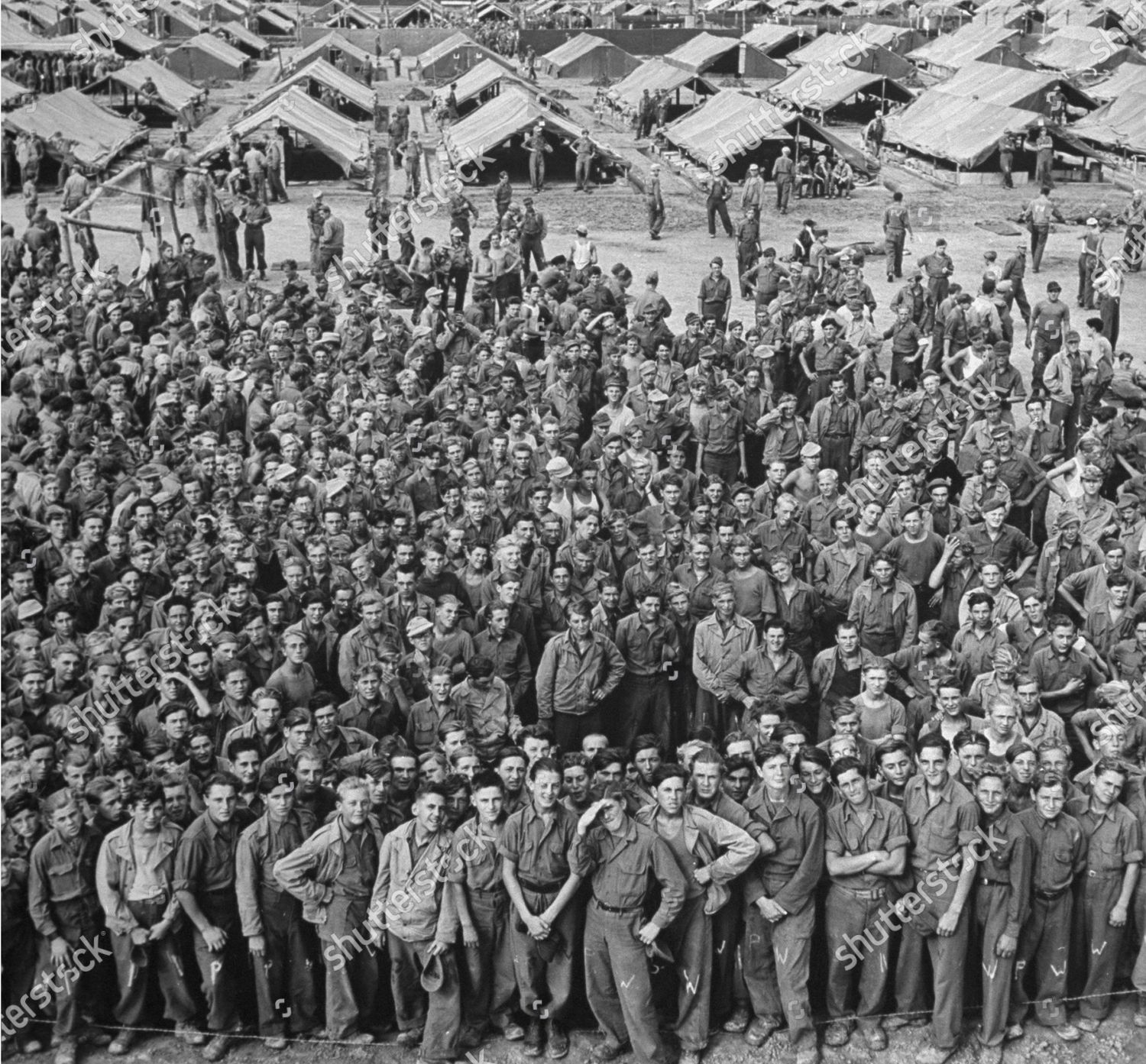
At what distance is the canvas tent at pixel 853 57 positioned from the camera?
44719mm

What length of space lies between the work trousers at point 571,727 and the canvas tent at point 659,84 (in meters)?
31.7

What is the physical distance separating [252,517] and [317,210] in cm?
1212

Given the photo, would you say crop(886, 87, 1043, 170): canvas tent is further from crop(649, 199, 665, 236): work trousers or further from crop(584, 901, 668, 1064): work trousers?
crop(584, 901, 668, 1064): work trousers

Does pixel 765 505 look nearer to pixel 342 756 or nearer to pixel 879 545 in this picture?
pixel 879 545

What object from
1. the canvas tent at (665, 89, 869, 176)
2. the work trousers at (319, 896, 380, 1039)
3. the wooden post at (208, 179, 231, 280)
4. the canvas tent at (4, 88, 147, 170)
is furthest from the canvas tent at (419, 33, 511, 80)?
the work trousers at (319, 896, 380, 1039)

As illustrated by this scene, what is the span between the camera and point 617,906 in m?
7.36

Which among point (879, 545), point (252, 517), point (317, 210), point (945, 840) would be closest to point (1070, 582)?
point (879, 545)

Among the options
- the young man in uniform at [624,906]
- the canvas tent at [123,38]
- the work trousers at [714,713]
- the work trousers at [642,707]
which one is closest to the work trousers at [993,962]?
the young man in uniform at [624,906]

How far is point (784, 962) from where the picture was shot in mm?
7594

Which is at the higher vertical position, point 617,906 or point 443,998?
point 617,906

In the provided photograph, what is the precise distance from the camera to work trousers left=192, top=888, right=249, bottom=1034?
7.64 meters

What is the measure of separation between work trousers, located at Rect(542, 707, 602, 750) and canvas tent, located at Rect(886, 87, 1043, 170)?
984 inches

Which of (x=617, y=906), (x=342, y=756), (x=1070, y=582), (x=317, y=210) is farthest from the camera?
(x=317, y=210)

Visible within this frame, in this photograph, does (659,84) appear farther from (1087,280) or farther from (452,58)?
(1087,280)
